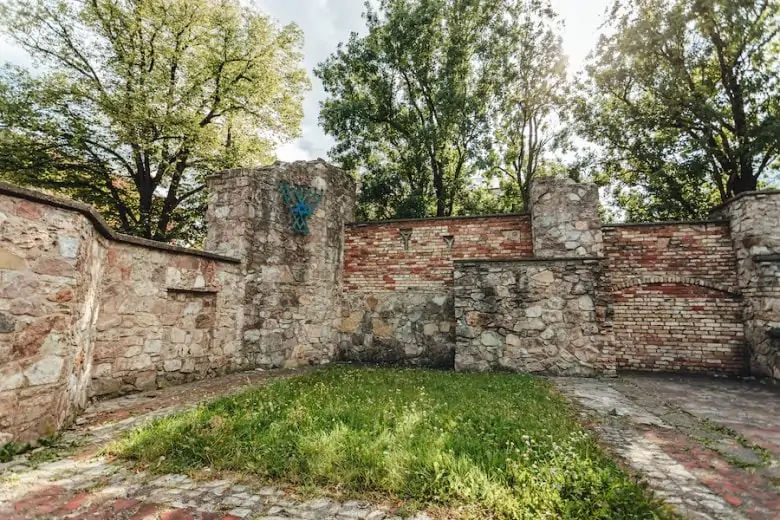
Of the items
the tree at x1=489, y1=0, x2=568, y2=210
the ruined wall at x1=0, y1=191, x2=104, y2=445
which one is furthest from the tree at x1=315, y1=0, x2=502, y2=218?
the ruined wall at x1=0, y1=191, x2=104, y2=445

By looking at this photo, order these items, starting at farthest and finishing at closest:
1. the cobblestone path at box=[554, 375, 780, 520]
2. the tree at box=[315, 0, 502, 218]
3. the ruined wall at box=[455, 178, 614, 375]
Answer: the tree at box=[315, 0, 502, 218] → the ruined wall at box=[455, 178, 614, 375] → the cobblestone path at box=[554, 375, 780, 520]

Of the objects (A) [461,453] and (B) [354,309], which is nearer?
(A) [461,453]

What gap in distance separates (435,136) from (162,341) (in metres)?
10.7

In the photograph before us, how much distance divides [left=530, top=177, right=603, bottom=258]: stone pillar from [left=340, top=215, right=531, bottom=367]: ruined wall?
0.41m

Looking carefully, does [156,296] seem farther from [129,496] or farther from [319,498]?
[319,498]

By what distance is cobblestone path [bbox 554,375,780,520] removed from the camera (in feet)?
7.25

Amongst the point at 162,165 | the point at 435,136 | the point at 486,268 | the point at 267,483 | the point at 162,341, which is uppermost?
the point at 435,136

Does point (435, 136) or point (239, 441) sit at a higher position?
point (435, 136)

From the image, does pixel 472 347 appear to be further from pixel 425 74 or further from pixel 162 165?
pixel 162 165

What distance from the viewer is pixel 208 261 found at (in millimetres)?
6207

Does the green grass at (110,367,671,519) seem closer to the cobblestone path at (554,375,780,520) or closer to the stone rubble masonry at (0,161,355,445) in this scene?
the cobblestone path at (554,375,780,520)

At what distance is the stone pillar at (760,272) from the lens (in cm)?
648

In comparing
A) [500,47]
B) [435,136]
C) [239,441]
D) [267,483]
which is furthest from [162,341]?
[500,47]

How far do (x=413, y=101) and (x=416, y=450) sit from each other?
1420 centimetres
